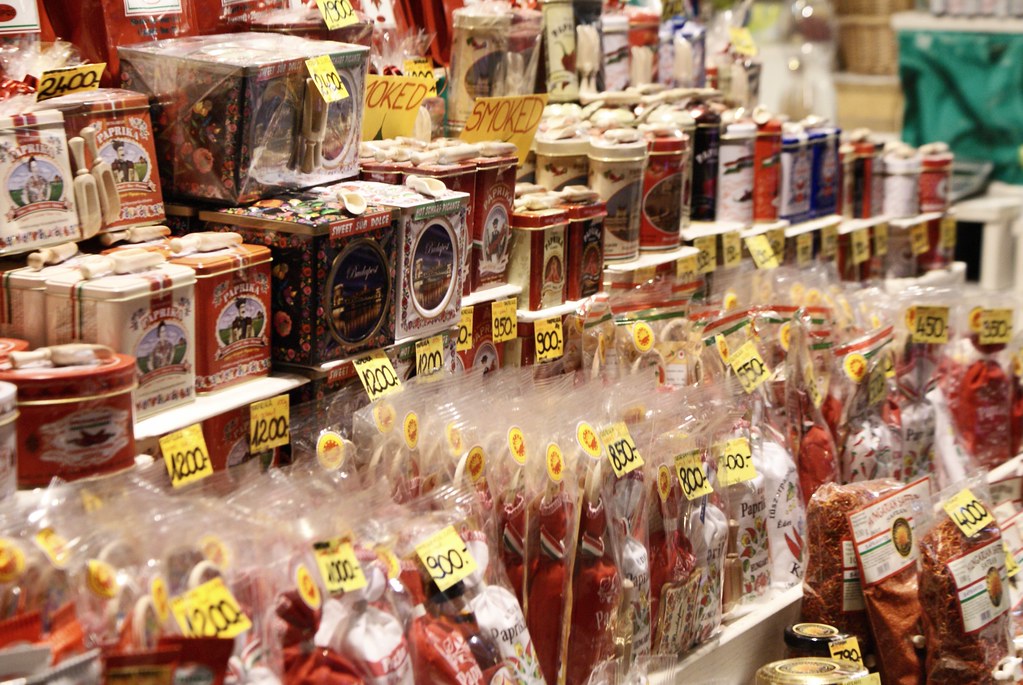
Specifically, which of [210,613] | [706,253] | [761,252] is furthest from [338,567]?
[761,252]

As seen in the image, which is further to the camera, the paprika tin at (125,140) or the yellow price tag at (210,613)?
the paprika tin at (125,140)

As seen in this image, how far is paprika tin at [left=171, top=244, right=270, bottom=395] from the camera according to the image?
182cm

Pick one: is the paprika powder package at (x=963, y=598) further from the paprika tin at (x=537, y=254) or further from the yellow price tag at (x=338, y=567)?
the yellow price tag at (x=338, y=567)

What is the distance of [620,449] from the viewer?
193 centimetres

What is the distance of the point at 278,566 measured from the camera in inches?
57.7

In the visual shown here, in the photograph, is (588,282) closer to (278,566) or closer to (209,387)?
(209,387)

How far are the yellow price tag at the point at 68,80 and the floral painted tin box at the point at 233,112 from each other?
0.25 ft

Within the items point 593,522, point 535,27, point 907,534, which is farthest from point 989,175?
point 593,522

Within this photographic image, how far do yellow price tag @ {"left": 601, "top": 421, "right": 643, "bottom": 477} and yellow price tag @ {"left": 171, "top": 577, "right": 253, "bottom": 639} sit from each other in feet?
2.18

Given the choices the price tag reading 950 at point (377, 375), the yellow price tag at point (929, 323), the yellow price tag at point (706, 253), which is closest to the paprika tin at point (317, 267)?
the price tag reading 950 at point (377, 375)

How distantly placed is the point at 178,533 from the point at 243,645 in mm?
142

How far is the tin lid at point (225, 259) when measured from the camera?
5.91ft

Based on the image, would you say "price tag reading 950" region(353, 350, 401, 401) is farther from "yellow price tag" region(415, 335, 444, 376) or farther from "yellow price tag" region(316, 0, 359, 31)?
"yellow price tag" region(316, 0, 359, 31)

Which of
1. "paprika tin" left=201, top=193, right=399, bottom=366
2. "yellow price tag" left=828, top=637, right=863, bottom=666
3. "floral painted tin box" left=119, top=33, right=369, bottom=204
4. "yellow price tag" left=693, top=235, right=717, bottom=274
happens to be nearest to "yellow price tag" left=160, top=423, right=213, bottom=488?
"paprika tin" left=201, top=193, right=399, bottom=366
